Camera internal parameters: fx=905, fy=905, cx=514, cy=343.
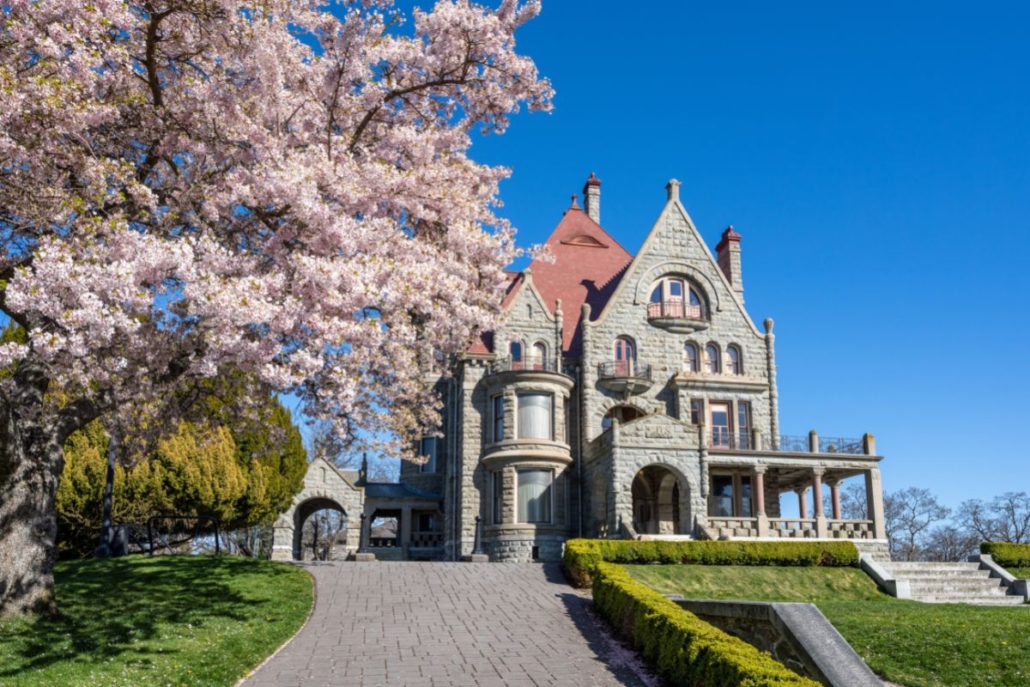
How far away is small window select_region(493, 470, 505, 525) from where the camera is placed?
3463 cm

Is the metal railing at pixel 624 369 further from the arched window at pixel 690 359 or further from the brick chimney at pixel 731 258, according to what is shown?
the brick chimney at pixel 731 258

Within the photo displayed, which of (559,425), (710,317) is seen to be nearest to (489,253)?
(559,425)

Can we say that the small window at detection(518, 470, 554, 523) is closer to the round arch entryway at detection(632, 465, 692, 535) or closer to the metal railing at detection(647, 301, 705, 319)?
the round arch entryway at detection(632, 465, 692, 535)

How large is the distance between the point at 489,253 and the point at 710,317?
22.7 m

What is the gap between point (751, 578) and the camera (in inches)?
1006

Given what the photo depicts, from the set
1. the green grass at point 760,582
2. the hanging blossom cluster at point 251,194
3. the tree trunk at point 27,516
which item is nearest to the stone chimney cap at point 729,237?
the green grass at point 760,582

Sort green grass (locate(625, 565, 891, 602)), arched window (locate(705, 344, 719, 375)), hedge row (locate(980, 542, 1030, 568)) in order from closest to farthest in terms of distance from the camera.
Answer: green grass (locate(625, 565, 891, 602)) < hedge row (locate(980, 542, 1030, 568)) < arched window (locate(705, 344, 719, 375))

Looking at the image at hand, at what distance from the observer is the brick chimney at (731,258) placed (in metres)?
39.8

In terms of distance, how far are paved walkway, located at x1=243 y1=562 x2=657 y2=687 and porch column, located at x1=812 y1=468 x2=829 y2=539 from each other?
1179 cm

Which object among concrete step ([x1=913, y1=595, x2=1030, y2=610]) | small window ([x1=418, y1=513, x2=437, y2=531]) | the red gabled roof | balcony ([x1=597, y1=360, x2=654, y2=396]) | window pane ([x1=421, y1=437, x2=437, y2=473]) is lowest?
concrete step ([x1=913, y1=595, x2=1030, y2=610])

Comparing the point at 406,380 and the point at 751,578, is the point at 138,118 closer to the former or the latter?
the point at 406,380

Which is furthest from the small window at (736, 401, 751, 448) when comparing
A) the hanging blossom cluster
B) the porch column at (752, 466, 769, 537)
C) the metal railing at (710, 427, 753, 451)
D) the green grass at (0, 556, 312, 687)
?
the hanging blossom cluster

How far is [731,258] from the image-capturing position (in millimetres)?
40188

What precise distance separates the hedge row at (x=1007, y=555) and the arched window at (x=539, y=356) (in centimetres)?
1685
